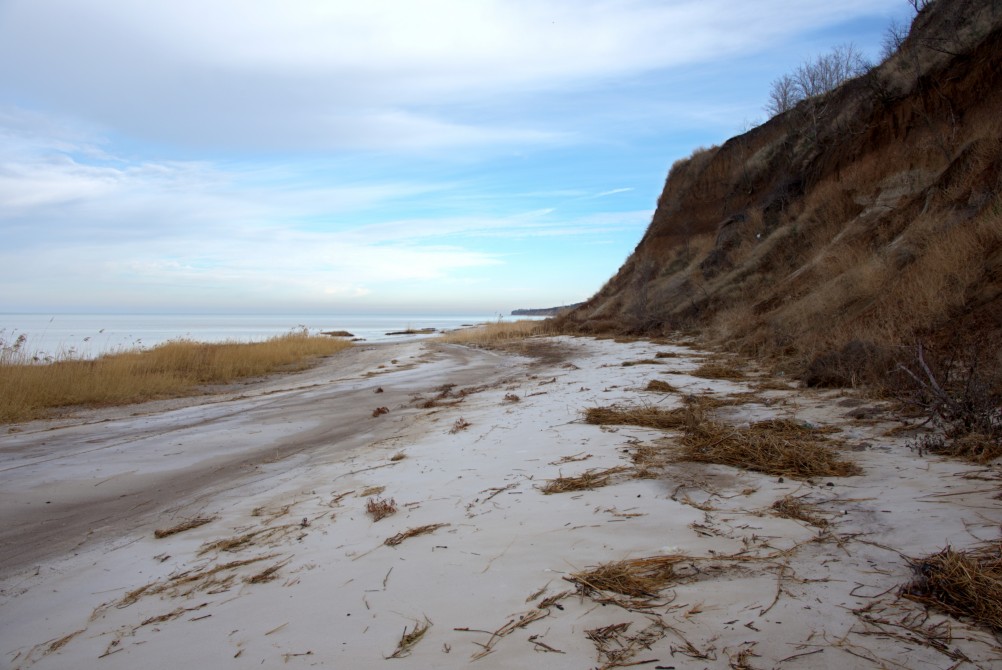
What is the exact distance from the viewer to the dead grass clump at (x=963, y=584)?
1.71 meters

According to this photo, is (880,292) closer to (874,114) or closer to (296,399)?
(296,399)

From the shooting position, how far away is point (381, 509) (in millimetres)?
3258

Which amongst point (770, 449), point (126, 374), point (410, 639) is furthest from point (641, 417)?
point (126, 374)

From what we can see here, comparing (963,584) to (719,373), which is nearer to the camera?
(963,584)

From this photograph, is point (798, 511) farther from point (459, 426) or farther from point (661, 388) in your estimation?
point (661, 388)

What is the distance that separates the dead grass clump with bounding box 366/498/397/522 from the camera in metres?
3.22

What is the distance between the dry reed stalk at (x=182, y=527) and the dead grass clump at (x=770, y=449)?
323cm

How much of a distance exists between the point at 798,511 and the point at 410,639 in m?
1.93

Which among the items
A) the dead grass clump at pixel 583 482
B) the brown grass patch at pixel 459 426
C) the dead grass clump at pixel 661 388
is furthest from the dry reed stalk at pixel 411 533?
the dead grass clump at pixel 661 388

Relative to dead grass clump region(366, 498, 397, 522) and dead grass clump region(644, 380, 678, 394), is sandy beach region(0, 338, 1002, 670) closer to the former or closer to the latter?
dead grass clump region(366, 498, 397, 522)

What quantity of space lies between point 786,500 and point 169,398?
12.2m

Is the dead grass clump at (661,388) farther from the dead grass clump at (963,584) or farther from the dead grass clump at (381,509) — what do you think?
the dead grass clump at (963,584)

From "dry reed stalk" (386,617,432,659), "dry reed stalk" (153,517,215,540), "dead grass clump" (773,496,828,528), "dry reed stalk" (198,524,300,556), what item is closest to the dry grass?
"dry reed stalk" (153,517,215,540)

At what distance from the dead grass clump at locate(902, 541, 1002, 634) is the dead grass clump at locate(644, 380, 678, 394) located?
4.46 m
